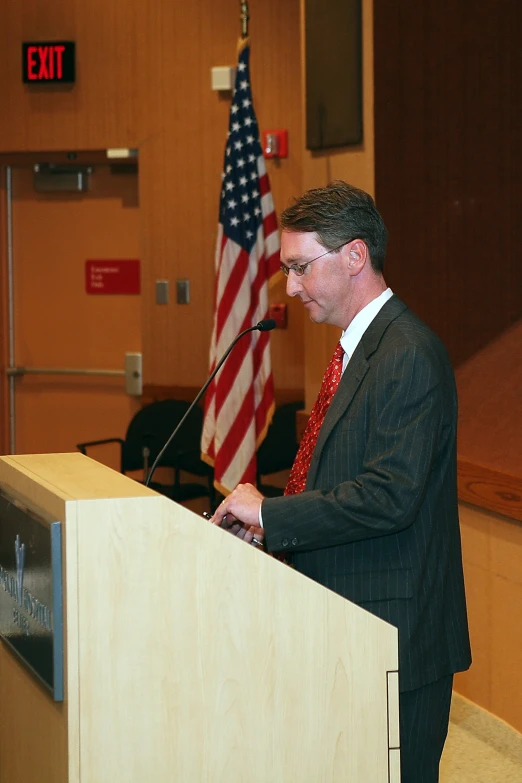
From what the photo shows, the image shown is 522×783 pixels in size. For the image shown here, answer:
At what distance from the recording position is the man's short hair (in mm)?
2338

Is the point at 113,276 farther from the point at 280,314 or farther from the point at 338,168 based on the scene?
the point at 338,168

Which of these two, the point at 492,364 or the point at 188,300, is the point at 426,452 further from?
the point at 188,300

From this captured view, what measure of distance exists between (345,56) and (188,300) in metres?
2.73

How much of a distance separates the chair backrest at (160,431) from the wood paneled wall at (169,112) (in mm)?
477

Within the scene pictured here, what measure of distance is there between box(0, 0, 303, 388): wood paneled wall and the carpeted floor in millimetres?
3165

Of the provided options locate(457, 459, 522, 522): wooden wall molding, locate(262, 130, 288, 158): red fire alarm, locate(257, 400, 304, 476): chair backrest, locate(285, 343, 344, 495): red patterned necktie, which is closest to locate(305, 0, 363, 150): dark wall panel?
locate(262, 130, 288, 158): red fire alarm

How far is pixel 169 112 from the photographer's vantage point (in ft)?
24.0

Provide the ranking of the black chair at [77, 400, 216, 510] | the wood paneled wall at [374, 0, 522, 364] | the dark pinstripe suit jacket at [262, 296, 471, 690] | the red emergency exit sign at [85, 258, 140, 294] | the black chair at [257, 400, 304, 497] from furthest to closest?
the red emergency exit sign at [85, 258, 140, 294] → the black chair at [77, 400, 216, 510] → the black chair at [257, 400, 304, 497] → the wood paneled wall at [374, 0, 522, 364] → the dark pinstripe suit jacket at [262, 296, 471, 690]

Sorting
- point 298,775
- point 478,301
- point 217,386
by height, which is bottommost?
point 298,775

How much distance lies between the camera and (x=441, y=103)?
16.3 ft

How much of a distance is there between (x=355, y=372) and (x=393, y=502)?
324mm

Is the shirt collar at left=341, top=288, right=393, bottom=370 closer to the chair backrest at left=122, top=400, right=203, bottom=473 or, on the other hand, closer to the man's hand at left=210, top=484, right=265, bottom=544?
the man's hand at left=210, top=484, right=265, bottom=544

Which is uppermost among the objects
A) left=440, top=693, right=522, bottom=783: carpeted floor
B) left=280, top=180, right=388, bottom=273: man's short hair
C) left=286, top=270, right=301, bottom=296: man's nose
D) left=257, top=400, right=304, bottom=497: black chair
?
left=280, top=180, right=388, bottom=273: man's short hair

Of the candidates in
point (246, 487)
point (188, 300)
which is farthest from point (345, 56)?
point (246, 487)
